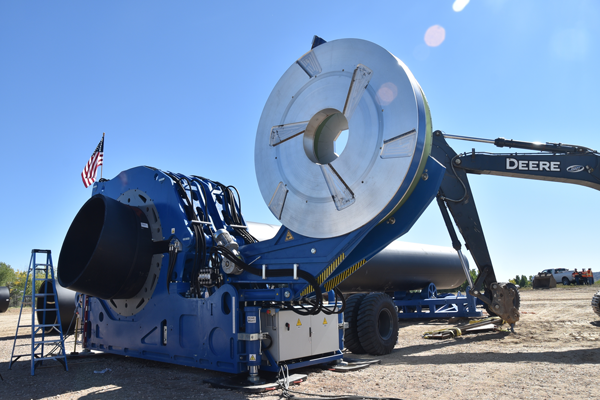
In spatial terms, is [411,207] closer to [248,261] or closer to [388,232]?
[388,232]

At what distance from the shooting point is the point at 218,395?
5449 mm

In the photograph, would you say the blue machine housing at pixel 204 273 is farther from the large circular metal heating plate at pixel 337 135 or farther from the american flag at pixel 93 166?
the american flag at pixel 93 166

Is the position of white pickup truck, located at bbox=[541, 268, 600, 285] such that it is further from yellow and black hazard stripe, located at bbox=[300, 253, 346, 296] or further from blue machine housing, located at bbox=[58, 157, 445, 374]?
yellow and black hazard stripe, located at bbox=[300, 253, 346, 296]

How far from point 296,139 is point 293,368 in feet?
10.7

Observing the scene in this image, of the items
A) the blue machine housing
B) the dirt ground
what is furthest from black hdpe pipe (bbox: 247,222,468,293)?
the dirt ground

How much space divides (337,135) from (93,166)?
8.41 meters

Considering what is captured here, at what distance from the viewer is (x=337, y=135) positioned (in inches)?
241

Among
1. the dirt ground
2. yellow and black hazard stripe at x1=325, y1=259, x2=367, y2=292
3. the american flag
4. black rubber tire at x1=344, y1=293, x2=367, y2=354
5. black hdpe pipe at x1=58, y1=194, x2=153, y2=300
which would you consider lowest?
the dirt ground

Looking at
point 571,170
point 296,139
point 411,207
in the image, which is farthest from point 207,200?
point 571,170

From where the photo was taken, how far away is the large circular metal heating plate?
5176 millimetres

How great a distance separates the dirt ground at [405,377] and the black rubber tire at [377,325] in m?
0.25

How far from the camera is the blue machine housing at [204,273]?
5.77 meters

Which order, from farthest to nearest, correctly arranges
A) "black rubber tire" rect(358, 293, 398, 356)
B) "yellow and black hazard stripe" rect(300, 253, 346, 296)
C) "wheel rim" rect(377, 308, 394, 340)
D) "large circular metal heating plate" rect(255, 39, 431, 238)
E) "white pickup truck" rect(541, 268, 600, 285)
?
1. "white pickup truck" rect(541, 268, 600, 285)
2. "wheel rim" rect(377, 308, 394, 340)
3. "black rubber tire" rect(358, 293, 398, 356)
4. "yellow and black hazard stripe" rect(300, 253, 346, 296)
5. "large circular metal heating plate" rect(255, 39, 431, 238)

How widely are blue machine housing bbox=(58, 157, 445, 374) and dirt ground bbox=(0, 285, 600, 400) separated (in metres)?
0.44
